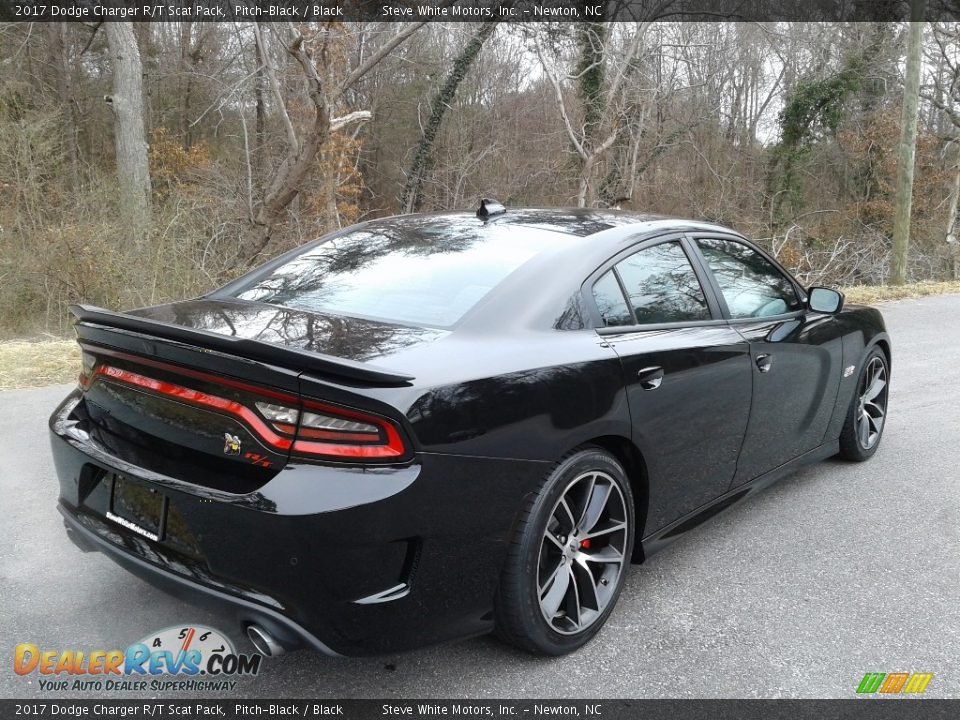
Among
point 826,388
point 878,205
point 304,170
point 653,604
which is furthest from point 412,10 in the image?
point 878,205

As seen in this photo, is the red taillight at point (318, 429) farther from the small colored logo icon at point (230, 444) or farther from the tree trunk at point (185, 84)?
the tree trunk at point (185, 84)

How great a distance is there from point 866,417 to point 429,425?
3.51 m

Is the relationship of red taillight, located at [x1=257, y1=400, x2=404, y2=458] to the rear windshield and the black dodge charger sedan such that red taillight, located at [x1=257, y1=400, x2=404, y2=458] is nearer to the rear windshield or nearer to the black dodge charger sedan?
the black dodge charger sedan

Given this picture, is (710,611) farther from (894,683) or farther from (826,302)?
(826,302)

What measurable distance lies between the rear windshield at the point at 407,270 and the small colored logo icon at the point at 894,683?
71.0 inches

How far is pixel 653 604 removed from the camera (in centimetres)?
308

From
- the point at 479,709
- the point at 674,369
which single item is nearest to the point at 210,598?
the point at 479,709

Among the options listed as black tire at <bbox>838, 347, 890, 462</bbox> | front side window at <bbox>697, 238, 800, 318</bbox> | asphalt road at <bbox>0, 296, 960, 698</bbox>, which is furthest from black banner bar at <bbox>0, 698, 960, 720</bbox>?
black tire at <bbox>838, 347, 890, 462</bbox>

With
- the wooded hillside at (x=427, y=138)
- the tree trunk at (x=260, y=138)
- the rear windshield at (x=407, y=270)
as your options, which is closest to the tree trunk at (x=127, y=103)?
the wooded hillside at (x=427, y=138)

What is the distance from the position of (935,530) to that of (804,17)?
22.3 meters

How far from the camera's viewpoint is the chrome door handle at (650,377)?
2.87 meters

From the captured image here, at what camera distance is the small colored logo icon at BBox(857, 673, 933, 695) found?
256 centimetres

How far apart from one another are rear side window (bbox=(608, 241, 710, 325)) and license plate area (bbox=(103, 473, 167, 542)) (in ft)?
5.86

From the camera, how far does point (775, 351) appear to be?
3633mm
